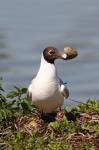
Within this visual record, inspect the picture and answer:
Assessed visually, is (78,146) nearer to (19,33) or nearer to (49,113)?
(49,113)

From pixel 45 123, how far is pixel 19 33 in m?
10.2

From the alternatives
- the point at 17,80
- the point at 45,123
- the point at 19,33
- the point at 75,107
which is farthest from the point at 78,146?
the point at 19,33

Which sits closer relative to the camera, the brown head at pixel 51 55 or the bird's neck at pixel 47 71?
the bird's neck at pixel 47 71

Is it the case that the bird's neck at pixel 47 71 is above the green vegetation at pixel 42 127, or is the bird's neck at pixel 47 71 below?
above

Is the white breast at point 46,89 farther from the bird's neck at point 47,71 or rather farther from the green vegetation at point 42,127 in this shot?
the green vegetation at point 42,127

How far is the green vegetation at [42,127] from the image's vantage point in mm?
10086

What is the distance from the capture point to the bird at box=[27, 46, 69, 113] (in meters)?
10.7

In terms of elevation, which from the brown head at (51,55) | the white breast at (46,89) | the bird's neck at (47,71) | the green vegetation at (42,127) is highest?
the brown head at (51,55)

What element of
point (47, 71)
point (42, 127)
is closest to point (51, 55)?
point (47, 71)

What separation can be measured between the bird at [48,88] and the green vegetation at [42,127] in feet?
0.36

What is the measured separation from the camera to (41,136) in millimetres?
10414

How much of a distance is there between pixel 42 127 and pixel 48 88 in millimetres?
466

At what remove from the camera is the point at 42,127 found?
10672mm

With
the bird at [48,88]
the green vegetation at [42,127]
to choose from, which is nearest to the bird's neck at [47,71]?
the bird at [48,88]
